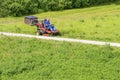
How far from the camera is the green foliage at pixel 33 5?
3406 centimetres

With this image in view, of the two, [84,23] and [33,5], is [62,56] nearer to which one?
[84,23]

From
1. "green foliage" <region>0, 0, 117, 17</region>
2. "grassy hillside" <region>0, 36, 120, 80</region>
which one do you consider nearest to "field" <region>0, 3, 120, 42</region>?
"green foliage" <region>0, 0, 117, 17</region>

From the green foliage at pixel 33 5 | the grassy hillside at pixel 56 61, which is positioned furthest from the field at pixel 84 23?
the grassy hillside at pixel 56 61

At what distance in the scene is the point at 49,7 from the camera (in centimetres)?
3744

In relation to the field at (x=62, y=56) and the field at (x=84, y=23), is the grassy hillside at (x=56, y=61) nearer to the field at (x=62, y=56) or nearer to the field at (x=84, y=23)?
the field at (x=62, y=56)

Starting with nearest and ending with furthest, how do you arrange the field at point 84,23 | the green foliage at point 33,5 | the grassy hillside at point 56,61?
the grassy hillside at point 56,61
the field at point 84,23
the green foliage at point 33,5

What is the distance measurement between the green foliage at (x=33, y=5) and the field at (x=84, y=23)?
3.30ft

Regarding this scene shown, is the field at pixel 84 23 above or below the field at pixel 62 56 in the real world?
below

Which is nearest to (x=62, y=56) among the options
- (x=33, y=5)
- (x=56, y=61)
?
(x=56, y=61)

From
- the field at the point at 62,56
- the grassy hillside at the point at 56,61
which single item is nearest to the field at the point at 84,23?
the field at the point at 62,56

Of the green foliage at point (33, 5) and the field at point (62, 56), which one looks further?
the green foliage at point (33, 5)

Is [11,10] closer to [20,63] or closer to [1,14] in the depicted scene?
[1,14]

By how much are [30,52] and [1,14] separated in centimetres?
1413

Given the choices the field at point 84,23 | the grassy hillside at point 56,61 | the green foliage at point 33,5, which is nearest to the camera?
the grassy hillside at point 56,61
